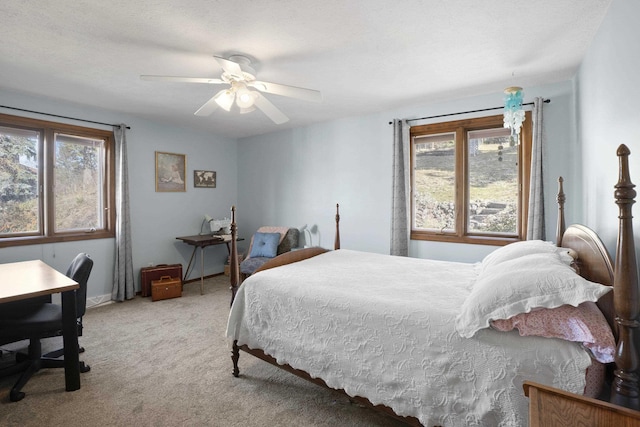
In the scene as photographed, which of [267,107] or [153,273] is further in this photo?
[153,273]

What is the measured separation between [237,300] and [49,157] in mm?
3218

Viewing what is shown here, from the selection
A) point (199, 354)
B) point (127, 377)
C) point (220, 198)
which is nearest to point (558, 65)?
point (199, 354)

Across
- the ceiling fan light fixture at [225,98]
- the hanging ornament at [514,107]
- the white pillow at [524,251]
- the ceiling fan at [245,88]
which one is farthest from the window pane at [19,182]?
the hanging ornament at [514,107]

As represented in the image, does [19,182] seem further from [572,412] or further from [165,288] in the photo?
[572,412]

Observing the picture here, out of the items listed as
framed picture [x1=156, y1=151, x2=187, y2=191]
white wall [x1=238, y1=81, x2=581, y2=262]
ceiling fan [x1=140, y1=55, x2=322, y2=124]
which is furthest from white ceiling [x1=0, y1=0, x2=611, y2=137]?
framed picture [x1=156, y1=151, x2=187, y2=191]

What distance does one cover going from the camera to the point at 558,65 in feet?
9.07

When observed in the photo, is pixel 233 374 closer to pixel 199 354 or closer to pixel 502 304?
pixel 199 354

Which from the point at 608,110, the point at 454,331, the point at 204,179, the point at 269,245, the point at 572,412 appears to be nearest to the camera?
the point at 572,412

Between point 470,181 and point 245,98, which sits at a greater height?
point 245,98

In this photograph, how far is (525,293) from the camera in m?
1.41

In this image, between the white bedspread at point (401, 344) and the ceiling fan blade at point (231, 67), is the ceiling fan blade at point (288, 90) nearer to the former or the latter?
the ceiling fan blade at point (231, 67)

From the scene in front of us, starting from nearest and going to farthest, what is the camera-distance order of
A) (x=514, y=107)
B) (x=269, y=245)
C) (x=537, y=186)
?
(x=514, y=107) → (x=537, y=186) → (x=269, y=245)

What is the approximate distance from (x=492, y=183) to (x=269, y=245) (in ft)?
9.84

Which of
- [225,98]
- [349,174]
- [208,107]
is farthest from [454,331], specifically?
[349,174]
